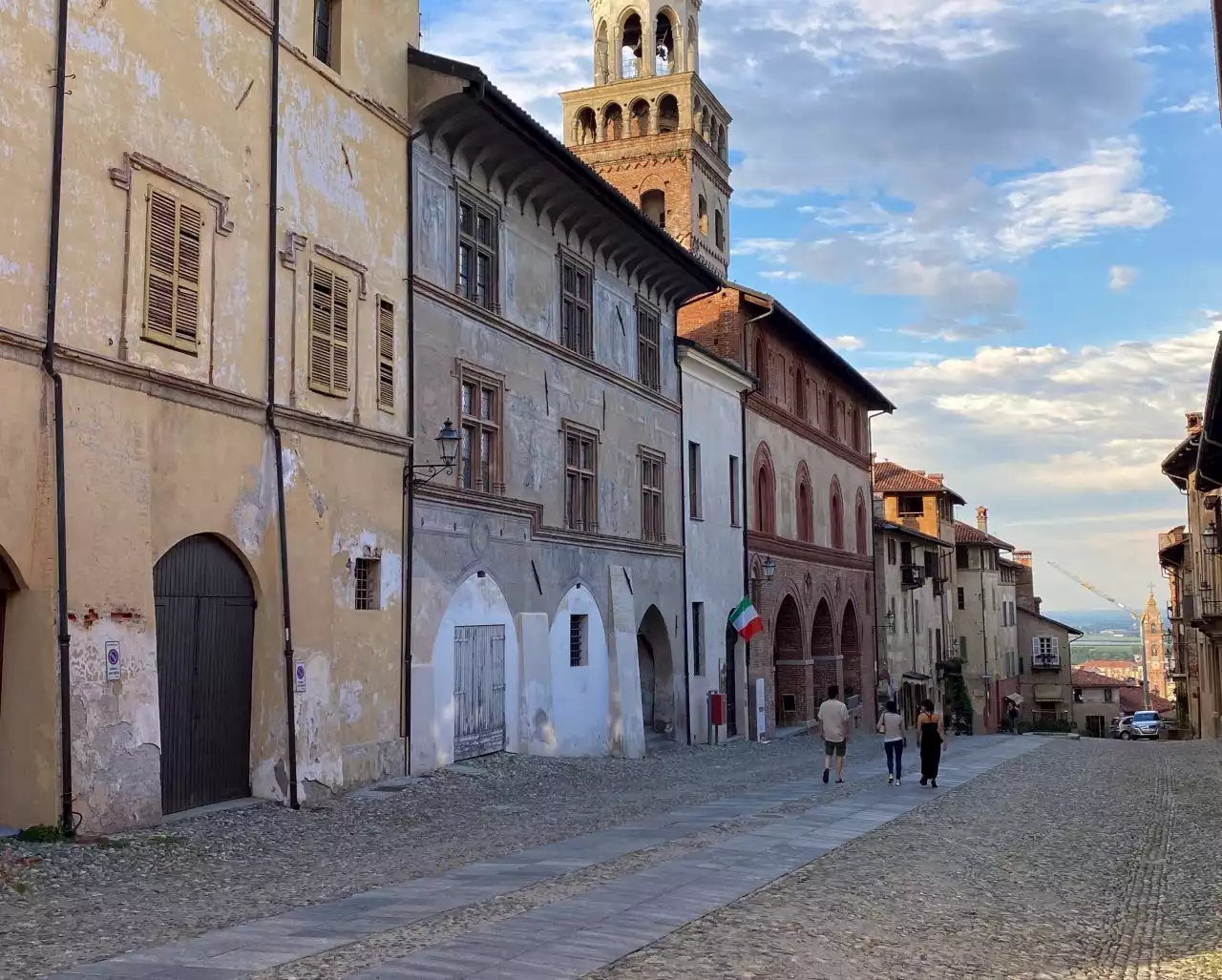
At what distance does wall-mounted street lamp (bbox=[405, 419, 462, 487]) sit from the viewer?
16.4 m

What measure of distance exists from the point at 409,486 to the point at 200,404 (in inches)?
173

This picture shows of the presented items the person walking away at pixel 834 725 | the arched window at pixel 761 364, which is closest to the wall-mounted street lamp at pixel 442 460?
the person walking away at pixel 834 725

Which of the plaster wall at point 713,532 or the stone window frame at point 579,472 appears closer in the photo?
the stone window frame at point 579,472

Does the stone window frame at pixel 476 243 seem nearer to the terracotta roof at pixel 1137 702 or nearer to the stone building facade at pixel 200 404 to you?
the stone building facade at pixel 200 404

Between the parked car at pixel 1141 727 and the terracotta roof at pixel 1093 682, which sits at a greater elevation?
the terracotta roof at pixel 1093 682

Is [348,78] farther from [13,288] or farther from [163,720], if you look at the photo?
[163,720]

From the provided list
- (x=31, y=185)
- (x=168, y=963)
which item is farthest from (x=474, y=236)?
(x=168, y=963)

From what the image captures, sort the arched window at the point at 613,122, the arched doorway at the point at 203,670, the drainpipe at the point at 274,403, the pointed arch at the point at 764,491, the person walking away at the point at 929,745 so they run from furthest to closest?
the arched window at the point at 613,122 → the pointed arch at the point at 764,491 → the person walking away at the point at 929,745 → the drainpipe at the point at 274,403 → the arched doorway at the point at 203,670

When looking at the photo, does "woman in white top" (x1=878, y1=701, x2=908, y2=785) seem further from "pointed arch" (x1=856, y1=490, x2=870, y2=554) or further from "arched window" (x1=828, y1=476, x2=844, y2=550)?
"pointed arch" (x1=856, y1=490, x2=870, y2=554)

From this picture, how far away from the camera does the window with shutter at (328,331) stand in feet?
49.2

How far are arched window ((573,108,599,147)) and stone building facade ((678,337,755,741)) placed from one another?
63.9 ft

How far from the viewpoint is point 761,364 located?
33875 mm

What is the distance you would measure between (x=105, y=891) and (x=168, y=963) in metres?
2.42

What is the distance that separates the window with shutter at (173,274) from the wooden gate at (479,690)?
680cm
